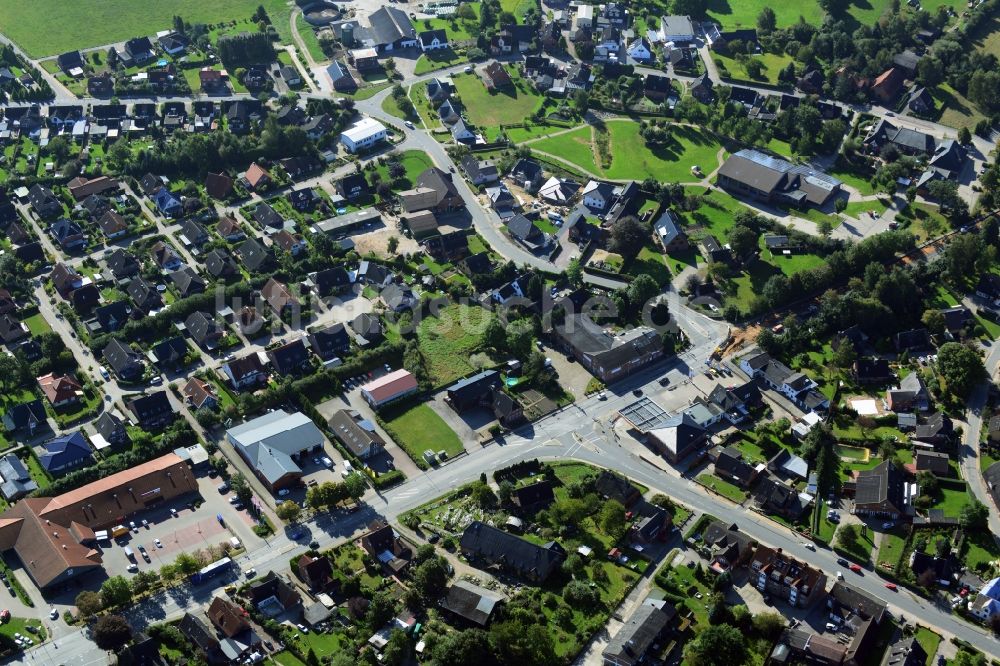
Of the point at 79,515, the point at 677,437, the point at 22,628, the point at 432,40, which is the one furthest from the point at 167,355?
the point at 432,40

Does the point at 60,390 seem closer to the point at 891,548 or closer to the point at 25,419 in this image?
the point at 25,419

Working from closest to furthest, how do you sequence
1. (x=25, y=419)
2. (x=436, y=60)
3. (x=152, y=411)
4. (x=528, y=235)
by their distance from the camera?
(x=25, y=419) < (x=152, y=411) < (x=528, y=235) < (x=436, y=60)

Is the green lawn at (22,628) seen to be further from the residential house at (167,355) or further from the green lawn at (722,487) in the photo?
the green lawn at (722,487)

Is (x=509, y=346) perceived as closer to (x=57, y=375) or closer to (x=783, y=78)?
(x=57, y=375)

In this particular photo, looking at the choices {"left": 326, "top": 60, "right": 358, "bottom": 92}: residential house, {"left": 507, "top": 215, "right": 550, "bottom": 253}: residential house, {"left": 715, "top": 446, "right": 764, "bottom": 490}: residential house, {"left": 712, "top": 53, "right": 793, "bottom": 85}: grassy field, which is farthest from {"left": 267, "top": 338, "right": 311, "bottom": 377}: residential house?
{"left": 712, "top": 53, "right": 793, "bottom": 85}: grassy field

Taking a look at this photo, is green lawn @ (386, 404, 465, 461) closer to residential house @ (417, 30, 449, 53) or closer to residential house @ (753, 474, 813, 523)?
residential house @ (753, 474, 813, 523)

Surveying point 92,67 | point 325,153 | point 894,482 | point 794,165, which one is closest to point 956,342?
point 894,482
